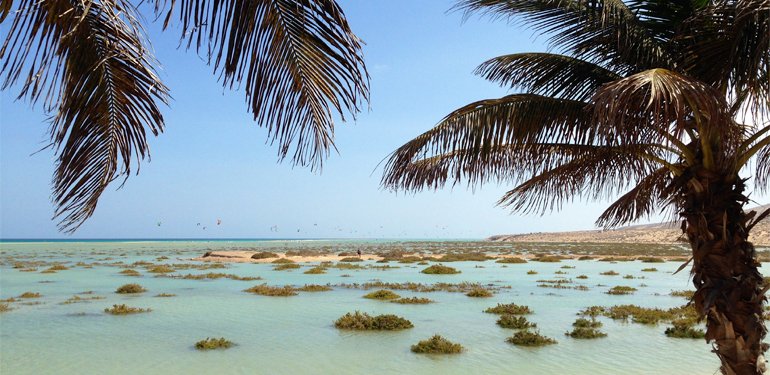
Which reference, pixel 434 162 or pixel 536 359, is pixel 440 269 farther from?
pixel 434 162

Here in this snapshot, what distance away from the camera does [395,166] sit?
7129 millimetres

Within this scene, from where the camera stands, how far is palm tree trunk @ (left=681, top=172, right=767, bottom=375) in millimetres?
5676

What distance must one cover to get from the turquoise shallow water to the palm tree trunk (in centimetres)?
623

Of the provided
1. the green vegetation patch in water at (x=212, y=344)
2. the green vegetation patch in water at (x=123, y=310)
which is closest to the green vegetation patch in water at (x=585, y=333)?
the green vegetation patch in water at (x=212, y=344)

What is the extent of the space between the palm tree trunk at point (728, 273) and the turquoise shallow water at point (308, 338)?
20.4 feet

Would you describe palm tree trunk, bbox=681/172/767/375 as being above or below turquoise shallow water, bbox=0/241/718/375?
above

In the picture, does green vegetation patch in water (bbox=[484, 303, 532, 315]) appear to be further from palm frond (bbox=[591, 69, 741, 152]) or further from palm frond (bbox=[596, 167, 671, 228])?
palm frond (bbox=[591, 69, 741, 152])

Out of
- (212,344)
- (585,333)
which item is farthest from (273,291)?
(585,333)

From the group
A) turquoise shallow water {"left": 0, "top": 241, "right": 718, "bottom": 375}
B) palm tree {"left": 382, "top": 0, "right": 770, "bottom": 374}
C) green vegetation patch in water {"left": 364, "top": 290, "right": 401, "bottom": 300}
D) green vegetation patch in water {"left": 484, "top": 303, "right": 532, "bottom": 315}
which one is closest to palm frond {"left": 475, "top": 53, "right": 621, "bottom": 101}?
palm tree {"left": 382, "top": 0, "right": 770, "bottom": 374}

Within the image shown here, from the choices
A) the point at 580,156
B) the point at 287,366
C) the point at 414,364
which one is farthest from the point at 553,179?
the point at 287,366

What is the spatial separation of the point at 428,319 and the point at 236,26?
1615 centimetres

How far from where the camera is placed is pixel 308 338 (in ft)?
48.6

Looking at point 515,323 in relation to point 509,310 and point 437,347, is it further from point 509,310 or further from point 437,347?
point 437,347

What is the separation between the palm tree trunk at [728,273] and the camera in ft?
18.6
